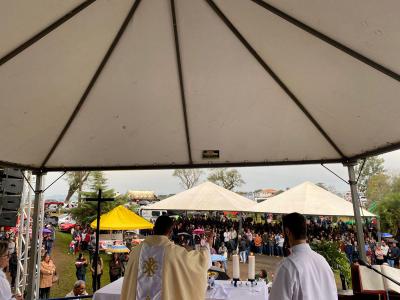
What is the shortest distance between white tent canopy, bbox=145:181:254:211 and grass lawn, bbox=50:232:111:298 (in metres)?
4.06

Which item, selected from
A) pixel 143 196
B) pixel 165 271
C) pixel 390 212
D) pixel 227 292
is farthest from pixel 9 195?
pixel 143 196

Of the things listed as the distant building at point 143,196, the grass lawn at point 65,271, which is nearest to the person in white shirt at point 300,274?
the grass lawn at point 65,271

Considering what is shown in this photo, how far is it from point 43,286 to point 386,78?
10.2 m

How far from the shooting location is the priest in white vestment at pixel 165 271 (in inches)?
131

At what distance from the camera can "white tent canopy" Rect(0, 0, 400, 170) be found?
262 cm

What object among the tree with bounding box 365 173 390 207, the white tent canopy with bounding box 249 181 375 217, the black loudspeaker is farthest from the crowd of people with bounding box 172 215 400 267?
the tree with bounding box 365 173 390 207

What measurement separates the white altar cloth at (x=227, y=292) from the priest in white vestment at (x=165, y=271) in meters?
0.19

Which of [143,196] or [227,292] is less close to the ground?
[143,196]

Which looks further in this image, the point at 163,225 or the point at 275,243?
the point at 275,243

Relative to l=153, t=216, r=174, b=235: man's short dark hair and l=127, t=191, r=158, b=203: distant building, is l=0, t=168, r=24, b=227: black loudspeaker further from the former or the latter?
l=127, t=191, r=158, b=203: distant building

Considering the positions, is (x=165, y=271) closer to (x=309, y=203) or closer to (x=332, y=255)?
(x=332, y=255)

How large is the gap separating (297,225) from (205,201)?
9.42m

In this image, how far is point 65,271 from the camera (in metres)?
14.6

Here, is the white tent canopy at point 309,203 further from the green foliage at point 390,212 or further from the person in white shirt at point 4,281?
the green foliage at point 390,212
